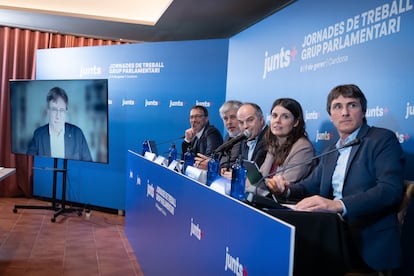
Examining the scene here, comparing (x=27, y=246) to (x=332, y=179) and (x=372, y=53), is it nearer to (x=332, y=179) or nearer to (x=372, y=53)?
(x=332, y=179)

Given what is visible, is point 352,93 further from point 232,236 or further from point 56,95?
point 56,95

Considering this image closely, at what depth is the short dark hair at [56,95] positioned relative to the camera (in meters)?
4.76

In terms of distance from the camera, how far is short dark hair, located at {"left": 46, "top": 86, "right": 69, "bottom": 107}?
4.76m

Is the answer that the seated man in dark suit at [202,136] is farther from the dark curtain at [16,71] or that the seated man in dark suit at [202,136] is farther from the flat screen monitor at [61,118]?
the dark curtain at [16,71]

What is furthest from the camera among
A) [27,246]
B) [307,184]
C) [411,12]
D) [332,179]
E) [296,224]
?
[27,246]

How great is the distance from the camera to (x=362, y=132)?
1.83 meters

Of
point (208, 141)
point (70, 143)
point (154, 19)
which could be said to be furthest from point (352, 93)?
point (154, 19)

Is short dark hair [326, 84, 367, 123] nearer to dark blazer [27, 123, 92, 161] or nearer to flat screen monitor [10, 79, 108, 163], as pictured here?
flat screen monitor [10, 79, 108, 163]

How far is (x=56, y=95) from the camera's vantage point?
15.7ft

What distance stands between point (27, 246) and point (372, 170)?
305cm

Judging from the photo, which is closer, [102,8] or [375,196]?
[375,196]

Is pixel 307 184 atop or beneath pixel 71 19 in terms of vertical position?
beneath

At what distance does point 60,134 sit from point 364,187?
12.6ft

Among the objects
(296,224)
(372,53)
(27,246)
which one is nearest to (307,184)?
(296,224)
